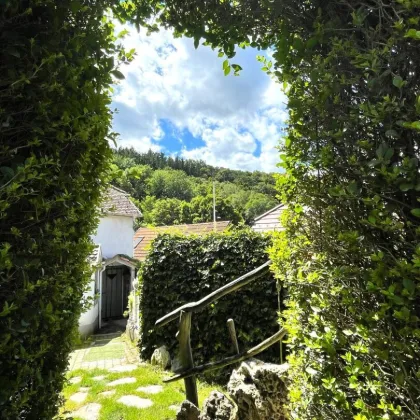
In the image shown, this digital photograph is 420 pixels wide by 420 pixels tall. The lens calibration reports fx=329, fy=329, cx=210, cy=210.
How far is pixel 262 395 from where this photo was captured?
272cm

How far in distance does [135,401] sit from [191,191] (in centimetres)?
5188

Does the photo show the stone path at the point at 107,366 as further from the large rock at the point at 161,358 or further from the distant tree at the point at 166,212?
the distant tree at the point at 166,212

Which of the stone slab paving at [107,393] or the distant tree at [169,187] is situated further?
the distant tree at [169,187]

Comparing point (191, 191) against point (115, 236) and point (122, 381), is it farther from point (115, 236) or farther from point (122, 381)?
point (122, 381)

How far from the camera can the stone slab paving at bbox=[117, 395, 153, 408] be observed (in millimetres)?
4285

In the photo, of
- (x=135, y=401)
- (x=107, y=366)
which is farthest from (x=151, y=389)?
(x=107, y=366)

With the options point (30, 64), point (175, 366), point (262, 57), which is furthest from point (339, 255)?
point (175, 366)

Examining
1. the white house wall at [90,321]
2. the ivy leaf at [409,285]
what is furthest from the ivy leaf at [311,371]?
the white house wall at [90,321]

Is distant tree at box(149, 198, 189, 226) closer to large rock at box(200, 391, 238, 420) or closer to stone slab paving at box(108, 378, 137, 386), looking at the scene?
stone slab paving at box(108, 378, 137, 386)

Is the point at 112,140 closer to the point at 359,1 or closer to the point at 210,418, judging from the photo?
the point at 359,1

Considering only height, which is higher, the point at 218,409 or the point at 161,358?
the point at 218,409

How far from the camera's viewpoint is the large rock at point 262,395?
2676 mm

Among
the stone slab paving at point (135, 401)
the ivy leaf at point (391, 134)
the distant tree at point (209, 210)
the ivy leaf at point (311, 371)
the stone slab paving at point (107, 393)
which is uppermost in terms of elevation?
the distant tree at point (209, 210)

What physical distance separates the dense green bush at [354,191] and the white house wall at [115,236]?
14183mm
